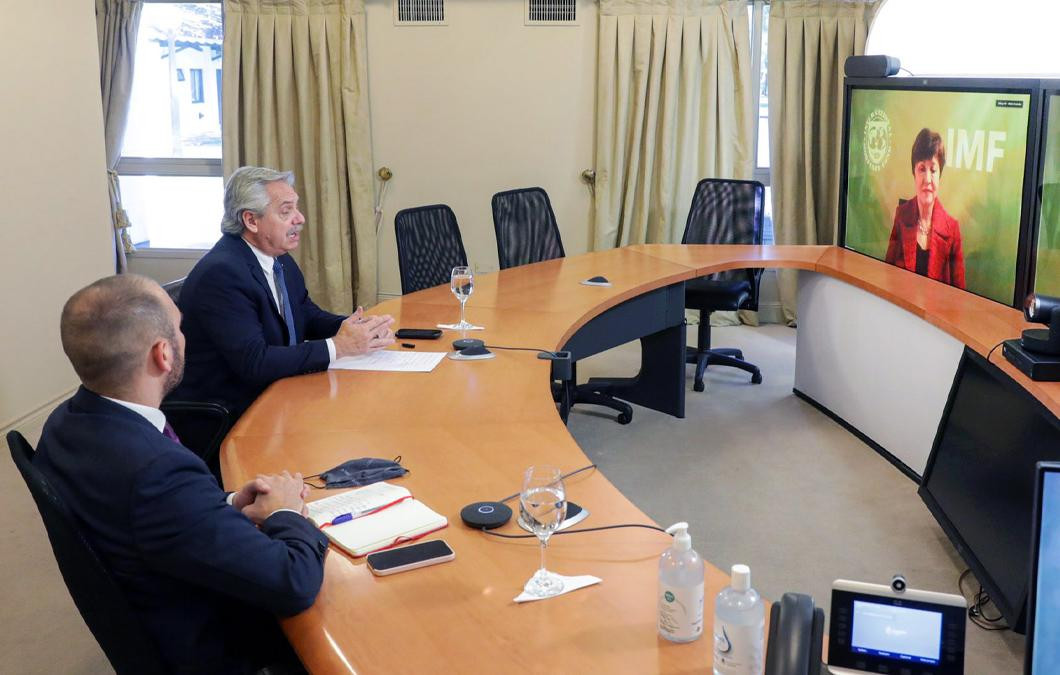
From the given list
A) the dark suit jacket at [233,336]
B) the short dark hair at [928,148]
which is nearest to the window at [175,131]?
the dark suit jacket at [233,336]

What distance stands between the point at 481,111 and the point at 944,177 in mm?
3213

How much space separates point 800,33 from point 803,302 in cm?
206

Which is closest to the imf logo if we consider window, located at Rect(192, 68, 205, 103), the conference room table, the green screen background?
the conference room table

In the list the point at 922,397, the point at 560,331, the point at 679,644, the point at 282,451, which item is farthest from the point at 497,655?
the point at 922,397

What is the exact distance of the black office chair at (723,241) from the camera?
213 inches

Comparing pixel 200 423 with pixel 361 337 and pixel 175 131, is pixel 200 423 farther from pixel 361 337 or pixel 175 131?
pixel 175 131

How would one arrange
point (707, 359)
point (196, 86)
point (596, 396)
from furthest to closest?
1. point (196, 86)
2. point (707, 359)
3. point (596, 396)

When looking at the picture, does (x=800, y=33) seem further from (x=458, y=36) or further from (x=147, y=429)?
(x=147, y=429)

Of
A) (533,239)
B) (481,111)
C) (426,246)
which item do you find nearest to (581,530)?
(426,246)

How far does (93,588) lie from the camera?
174cm

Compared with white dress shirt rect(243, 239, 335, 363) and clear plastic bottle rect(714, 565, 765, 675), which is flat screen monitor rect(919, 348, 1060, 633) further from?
white dress shirt rect(243, 239, 335, 363)

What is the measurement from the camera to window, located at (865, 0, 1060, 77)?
2.98m

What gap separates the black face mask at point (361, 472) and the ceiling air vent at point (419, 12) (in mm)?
4706

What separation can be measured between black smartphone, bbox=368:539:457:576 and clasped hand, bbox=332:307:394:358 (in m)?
1.36
